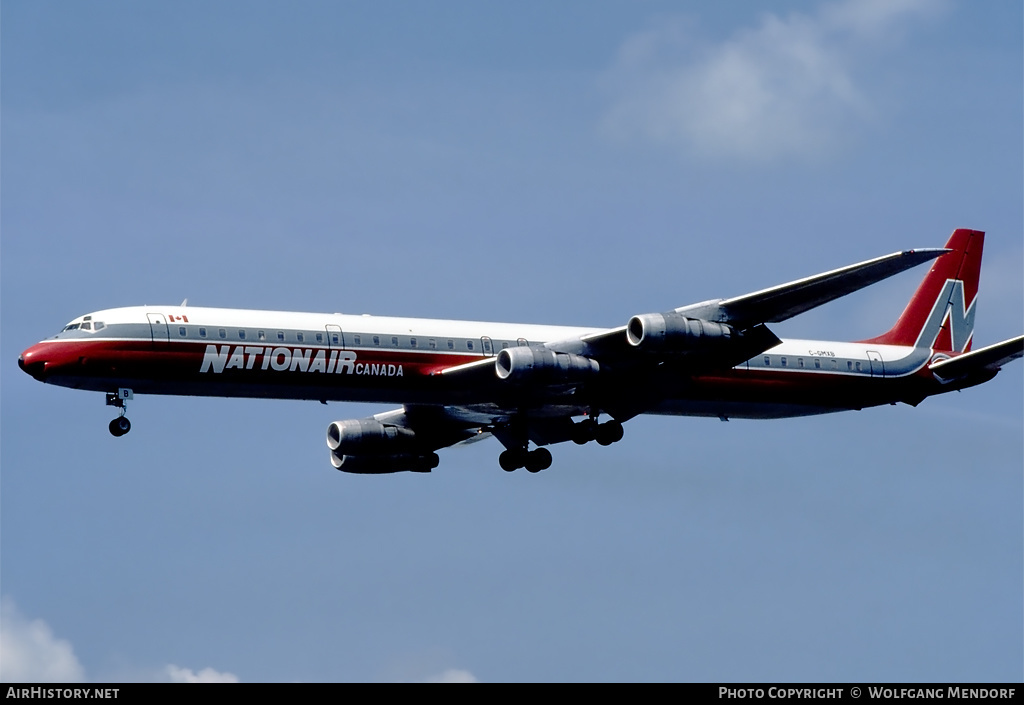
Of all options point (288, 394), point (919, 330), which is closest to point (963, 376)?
point (919, 330)

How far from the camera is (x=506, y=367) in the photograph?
192ft

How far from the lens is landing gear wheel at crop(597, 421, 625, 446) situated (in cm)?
6388

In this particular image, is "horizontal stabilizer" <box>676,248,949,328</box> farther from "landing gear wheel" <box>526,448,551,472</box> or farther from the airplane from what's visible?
"landing gear wheel" <box>526,448,551,472</box>

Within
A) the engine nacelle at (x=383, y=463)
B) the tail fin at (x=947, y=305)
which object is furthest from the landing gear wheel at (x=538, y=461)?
the tail fin at (x=947, y=305)

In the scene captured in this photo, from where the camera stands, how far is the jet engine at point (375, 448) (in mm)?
67625

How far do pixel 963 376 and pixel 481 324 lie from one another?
823 inches

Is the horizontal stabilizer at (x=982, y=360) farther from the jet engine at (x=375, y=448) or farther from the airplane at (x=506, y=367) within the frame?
the jet engine at (x=375, y=448)

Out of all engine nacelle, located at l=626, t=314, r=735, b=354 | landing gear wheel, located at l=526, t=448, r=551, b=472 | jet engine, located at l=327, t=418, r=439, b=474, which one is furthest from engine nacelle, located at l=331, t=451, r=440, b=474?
engine nacelle, located at l=626, t=314, r=735, b=354

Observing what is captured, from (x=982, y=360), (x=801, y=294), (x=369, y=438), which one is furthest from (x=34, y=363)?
(x=982, y=360)

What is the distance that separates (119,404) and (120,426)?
31.8 inches

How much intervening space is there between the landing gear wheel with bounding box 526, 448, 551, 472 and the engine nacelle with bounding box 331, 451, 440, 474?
443 cm

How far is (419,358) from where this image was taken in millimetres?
59719

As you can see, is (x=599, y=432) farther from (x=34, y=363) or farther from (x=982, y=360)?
(x=34, y=363)
